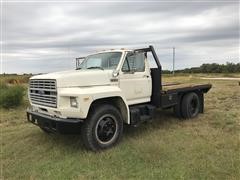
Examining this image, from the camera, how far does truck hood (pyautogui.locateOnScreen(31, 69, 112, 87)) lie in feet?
17.9

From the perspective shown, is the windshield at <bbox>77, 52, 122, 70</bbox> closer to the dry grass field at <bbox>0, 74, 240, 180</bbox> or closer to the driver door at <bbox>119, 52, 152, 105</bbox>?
the driver door at <bbox>119, 52, 152, 105</bbox>

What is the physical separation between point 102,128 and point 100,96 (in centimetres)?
70

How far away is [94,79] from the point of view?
5.86 m

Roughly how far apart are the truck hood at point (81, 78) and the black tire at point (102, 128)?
55 centimetres

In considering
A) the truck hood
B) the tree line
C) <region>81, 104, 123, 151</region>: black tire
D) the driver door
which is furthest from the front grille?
the tree line

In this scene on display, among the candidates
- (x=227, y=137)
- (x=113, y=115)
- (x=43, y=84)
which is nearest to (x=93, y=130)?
(x=113, y=115)

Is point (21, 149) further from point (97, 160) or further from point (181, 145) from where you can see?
point (181, 145)

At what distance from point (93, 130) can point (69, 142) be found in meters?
1.12

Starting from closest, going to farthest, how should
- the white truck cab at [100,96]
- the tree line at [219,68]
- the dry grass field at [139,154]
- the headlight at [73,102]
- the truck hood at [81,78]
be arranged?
the dry grass field at [139,154], the headlight at [73,102], the white truck cab at [100,96], the truck hood at [81,78], the tree line at [219,68]

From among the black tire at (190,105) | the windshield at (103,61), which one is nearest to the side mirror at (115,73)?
the windshield at (103,61)

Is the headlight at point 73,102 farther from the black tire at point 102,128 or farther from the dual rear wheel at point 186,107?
the dual rear wheel at point 186,107

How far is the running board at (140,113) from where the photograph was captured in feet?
20.9

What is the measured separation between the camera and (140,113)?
6664 millimetres

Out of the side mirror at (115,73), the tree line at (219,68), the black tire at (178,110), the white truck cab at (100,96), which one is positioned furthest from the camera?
the tree line at (219,68)
